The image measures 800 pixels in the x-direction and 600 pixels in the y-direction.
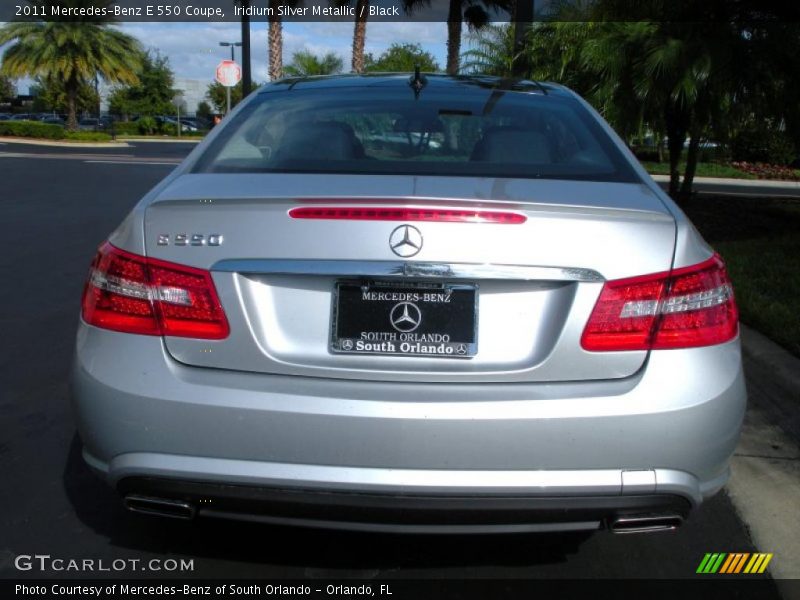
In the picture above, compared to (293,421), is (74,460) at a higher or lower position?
lower

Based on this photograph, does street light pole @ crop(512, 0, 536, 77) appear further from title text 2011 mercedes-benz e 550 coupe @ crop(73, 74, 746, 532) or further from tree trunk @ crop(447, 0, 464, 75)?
title text 2011 mercedes-benz e 550 coupe @ crop(73, 74, 746, 532)

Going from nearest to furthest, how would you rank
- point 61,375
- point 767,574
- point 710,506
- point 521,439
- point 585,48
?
point 521,439
point 767,574
point 710,506
point 61,375
point 585,48

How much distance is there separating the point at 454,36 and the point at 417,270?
79.3 ft

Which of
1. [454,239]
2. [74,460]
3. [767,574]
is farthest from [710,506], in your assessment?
[74,460]

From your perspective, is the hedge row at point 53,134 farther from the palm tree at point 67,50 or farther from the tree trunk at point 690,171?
the tree trunk at point 690,171

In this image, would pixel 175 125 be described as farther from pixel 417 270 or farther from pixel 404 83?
pixel 417 270

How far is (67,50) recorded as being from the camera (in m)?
44.5

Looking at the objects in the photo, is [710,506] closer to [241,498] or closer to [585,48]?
[241,498]

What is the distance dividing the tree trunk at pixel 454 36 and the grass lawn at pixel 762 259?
12.0 m

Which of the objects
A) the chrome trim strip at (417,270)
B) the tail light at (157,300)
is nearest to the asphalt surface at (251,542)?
the tail light at (157,300)

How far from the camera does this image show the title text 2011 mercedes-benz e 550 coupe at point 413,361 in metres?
2.37

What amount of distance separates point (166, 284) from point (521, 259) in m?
1.04

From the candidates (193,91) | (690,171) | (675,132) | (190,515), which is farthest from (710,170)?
(193,91)

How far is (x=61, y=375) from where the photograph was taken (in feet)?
16.3
